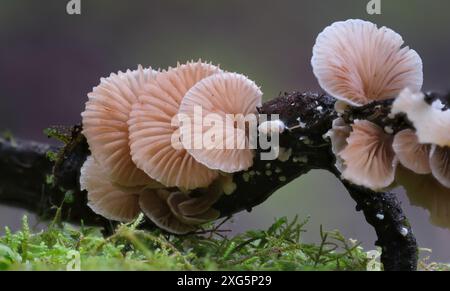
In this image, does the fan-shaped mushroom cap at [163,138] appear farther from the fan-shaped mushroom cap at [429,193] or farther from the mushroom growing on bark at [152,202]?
the fan-shaped mushroom cap at [429,193]

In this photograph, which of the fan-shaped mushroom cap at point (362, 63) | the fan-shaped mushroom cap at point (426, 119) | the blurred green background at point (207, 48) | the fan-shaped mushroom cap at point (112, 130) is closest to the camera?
the fan-shaped mushroom cap at point (426, 119)

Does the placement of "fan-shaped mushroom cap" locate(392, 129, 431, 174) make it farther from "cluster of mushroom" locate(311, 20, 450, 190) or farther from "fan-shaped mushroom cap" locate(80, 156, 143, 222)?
"fan-shaped mushroom cap" locate(80, 156, 143, 222)

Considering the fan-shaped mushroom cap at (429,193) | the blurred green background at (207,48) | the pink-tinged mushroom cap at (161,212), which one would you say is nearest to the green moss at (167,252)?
the pink-tinged mushroom cap at (161,212)

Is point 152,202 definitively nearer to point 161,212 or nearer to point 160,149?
point 161,212

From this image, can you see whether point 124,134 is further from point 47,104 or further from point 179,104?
point 47,104

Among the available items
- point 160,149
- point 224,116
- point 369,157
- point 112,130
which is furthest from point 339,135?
point 112,130

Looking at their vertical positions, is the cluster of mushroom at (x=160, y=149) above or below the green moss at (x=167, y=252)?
above
